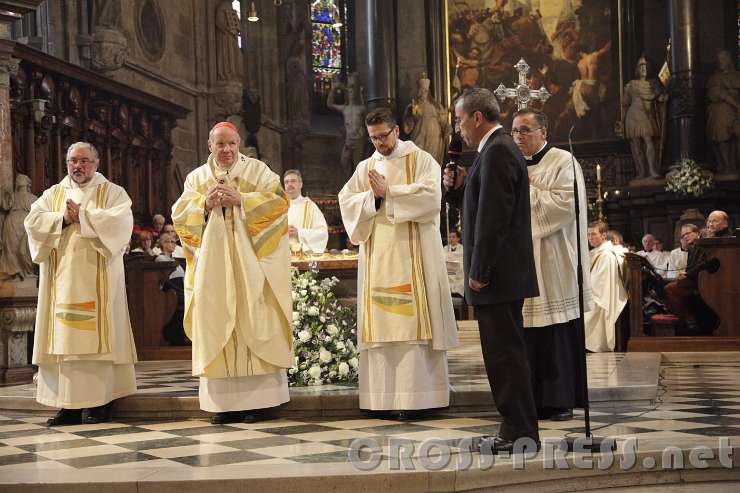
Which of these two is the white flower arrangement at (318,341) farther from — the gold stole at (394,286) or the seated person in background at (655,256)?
the seated person in background at (655,256)

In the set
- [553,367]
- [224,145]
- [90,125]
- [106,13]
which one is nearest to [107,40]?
[106,13]

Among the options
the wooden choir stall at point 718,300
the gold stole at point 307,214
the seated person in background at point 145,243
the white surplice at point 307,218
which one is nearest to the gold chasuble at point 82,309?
the white surplice at point 307,218

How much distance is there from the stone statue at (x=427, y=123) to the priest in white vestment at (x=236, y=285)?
13.4 m

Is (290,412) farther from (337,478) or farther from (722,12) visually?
(722,12)

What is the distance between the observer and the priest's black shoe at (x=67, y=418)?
637 centimetres

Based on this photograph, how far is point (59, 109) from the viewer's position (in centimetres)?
1345

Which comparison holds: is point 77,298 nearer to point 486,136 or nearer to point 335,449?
point 335,449

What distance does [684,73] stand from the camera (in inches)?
760

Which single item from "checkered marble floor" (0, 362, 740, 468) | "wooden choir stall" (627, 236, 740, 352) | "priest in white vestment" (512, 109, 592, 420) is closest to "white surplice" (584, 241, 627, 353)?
"wooden choir stall" (627, 236, 740, 352)

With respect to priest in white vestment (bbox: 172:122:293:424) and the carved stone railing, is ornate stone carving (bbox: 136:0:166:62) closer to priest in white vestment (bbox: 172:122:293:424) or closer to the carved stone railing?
the carved stone railing

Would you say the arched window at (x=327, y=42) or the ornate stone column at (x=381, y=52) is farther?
the arched window at (x=327, y=42)

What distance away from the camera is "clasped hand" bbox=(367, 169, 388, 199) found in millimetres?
6121

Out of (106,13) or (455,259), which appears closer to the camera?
(455,259)

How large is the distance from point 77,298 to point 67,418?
75 cm
